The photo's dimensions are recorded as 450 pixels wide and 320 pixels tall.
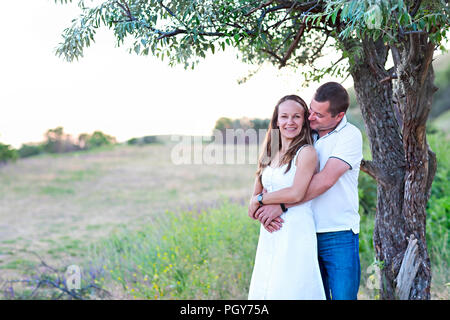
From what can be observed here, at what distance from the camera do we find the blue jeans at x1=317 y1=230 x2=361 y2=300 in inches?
99.9

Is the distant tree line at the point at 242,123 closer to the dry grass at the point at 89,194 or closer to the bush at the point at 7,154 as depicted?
the dry grass at the point at 89,194

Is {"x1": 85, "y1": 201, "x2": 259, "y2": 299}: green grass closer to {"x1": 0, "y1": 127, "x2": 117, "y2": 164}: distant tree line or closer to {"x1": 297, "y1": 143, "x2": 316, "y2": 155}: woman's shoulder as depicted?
{"x1": 297, "y1": 143, "x2": 316, "y2": 155}: woman's shoulder

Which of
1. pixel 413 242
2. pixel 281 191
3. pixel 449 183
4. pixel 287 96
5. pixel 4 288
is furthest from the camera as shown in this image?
pixel 449 183

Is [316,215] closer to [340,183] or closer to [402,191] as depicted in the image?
[340,183]

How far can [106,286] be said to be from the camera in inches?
211

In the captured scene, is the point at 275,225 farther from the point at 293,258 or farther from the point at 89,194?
the point at 89,194

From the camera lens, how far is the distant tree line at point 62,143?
51.4 ft

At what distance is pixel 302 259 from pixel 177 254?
2.87m

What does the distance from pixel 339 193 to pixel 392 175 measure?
3.36 feet

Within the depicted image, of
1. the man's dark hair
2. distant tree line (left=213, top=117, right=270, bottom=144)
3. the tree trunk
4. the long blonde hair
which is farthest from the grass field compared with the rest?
the man's dark hair

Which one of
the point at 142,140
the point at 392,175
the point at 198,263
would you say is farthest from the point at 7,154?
the point at 392,175

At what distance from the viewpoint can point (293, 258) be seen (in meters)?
2.48

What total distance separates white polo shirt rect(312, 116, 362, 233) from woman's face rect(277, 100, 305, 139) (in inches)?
6.4
